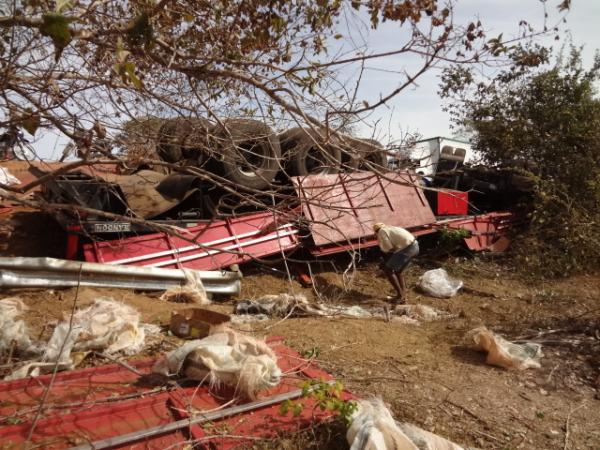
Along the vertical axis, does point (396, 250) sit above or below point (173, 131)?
below

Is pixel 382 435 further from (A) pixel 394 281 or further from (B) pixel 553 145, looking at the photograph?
(B) pixel 553 145

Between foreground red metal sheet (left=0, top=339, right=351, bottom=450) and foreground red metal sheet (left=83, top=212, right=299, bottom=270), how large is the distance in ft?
9.20

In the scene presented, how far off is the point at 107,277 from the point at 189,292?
3.25ft

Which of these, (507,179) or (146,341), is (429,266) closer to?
(507,179)

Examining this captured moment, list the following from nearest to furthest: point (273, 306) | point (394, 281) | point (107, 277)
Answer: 1. point (107, 277)
2. point (273, 306)
3. point (394, 281)

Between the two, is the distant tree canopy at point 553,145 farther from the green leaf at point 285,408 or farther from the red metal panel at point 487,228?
the green leaf at point 285,408

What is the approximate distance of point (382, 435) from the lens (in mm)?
2375

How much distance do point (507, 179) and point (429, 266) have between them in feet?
9.92

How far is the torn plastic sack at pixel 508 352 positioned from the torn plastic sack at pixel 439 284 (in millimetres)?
2956

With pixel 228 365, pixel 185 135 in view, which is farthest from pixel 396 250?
pixel 228 365

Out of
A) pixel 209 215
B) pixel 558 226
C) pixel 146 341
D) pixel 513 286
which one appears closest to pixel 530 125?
pixel 558 226

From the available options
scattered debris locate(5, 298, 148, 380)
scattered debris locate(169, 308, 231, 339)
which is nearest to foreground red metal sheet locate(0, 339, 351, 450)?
scattered debris locate(5, 298, 148, 380)

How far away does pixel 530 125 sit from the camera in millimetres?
10273

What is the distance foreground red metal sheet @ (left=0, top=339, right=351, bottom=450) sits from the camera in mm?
2277
